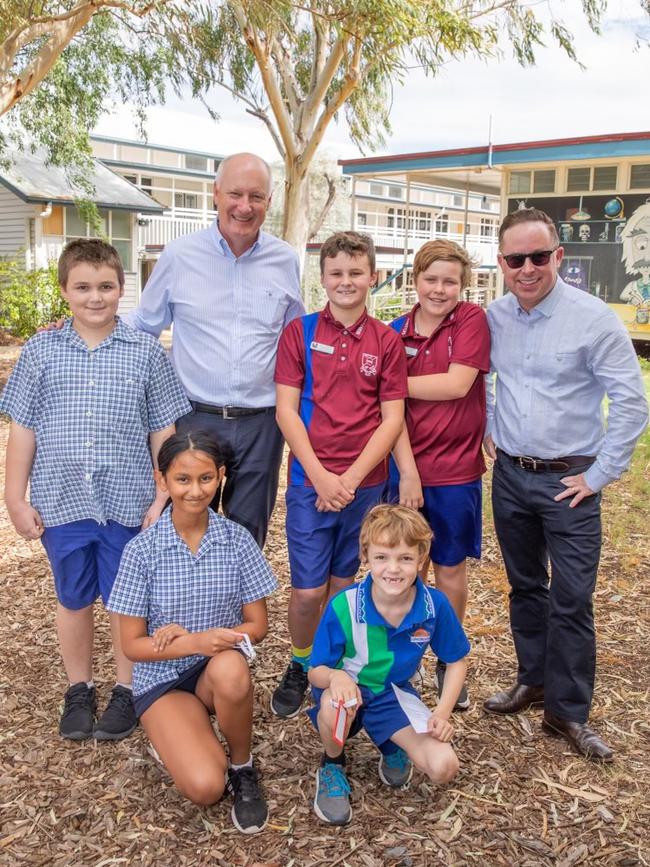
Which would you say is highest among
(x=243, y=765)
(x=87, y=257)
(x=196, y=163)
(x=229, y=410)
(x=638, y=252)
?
(x=196, y=163)

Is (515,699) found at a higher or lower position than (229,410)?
lower

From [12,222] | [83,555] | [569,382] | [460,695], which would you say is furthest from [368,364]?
[12,222]

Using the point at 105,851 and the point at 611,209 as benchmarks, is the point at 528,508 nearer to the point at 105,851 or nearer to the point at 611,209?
the point at 105,851

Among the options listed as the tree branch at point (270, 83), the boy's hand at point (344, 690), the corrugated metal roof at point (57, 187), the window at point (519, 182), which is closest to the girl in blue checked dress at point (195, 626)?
the boy's hand at point (344, 690)

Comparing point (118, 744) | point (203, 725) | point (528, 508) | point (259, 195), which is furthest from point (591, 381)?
point (118, 744)

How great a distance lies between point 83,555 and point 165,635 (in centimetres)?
66

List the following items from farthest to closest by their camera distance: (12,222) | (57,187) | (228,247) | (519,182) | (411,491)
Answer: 1. (12,222)
2. (57,187)
3. (519,182)
4. (228,247)
5. (411,491)

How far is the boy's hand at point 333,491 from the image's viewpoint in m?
3.41

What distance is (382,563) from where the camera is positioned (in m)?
2.90

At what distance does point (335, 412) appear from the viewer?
3.50 meters

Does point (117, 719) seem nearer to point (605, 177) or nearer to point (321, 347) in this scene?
point (321, 347)

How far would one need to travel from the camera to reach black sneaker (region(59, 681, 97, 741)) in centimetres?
344

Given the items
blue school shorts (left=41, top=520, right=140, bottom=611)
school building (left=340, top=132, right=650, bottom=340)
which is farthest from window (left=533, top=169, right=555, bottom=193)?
blue school shorts (left=41, top=520, right=140, bottom=611)

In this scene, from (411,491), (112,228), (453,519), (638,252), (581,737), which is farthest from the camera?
(112,228)
